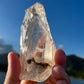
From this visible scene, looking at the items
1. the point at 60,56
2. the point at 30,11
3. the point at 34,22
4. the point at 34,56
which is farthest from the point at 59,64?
the point at 30,11

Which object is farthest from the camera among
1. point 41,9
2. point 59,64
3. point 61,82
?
point 41,9

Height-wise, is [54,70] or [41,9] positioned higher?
[41,9]

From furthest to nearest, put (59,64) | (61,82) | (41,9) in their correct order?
(41,9) → (59,64) → (61,82)

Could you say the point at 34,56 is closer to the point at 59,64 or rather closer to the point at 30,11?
the point at 59,64

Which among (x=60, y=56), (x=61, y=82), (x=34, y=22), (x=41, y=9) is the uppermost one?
(x=41, y=9)

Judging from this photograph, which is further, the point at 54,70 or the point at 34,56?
the point at 34,56

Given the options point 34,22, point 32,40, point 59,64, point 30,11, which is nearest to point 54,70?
point 59,64
